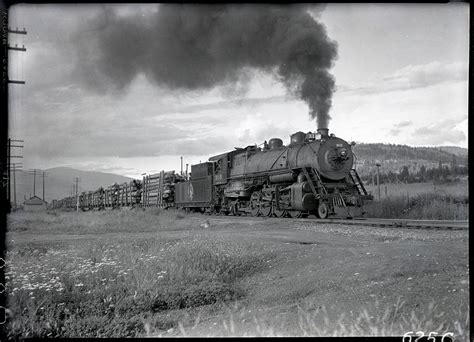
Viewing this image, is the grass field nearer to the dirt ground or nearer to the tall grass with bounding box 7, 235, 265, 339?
the dirt ground

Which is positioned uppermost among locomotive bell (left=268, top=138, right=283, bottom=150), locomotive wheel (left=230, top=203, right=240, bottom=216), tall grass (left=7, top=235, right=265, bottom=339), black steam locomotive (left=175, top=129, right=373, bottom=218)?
locomotive bell (left=268, top=138, right=283, bottom=150)

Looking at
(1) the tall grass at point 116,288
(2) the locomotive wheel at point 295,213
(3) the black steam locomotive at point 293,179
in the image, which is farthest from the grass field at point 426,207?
(1) the tall grass at point 116,288

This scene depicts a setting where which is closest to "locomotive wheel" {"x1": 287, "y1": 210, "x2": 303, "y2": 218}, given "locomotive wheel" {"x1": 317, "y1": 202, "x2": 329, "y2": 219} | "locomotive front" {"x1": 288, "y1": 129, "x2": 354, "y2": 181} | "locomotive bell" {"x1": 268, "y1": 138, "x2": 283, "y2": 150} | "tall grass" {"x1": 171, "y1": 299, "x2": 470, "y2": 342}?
"locomotive wheel" {"x1": 317, "y1": 202, "x2": 329, "y2": 219}

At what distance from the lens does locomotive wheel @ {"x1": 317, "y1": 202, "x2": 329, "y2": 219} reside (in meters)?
15.3

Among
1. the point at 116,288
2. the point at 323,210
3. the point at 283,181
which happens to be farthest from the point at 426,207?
the point at 116,288

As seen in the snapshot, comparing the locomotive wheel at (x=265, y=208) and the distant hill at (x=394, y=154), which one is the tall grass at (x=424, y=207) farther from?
the distant hill at (x=394, y=154)

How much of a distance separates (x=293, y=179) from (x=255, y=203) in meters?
3.53

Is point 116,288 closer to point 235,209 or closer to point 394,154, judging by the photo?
point 235,209

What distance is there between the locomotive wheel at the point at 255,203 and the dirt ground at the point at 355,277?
9.72 metres

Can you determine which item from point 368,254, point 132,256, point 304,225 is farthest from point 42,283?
point 304,225

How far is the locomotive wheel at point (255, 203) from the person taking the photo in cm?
1960

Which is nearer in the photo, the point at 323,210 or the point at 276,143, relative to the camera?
the point at 323,210

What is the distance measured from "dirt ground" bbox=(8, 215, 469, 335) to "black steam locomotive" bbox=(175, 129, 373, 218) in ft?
18.9

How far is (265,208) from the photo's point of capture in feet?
62.4
